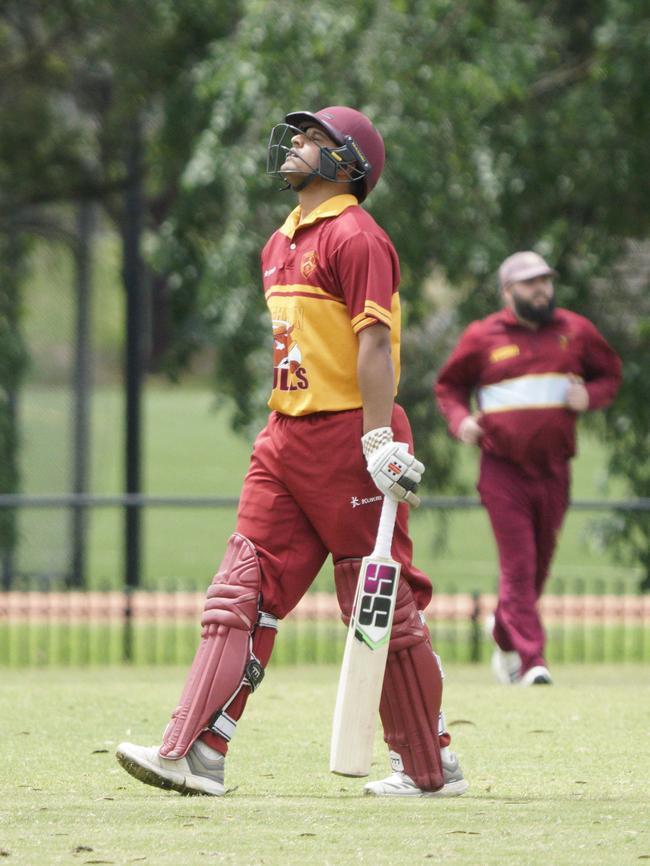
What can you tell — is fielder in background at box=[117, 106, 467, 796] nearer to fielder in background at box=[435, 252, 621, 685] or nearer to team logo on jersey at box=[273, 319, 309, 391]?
team logo on jersey at box=[273, 319, 309, 391]

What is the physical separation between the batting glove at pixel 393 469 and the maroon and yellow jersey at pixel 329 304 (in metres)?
0.23

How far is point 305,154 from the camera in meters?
5.66

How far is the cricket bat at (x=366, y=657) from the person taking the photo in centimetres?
534

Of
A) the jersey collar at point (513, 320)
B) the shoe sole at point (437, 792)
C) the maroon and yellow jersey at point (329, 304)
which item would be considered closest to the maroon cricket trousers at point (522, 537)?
the jersey collar at point (513, 320)

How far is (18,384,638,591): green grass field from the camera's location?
1602cm

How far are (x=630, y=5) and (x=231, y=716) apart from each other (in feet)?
29.9

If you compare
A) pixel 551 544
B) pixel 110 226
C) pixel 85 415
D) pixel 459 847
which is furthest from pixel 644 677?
pixel 110 226

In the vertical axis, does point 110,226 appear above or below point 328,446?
above

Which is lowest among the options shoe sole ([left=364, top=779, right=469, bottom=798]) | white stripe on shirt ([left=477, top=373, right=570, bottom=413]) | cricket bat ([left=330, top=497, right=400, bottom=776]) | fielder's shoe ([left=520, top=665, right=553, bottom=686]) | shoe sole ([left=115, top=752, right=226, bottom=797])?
shoe sole ([left=364, top=779, right=469, bottom=798])

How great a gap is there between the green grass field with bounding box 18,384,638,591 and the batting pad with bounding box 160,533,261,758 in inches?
298

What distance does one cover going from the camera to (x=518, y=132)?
45.1 feet

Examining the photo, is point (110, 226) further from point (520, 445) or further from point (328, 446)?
point (328, 446)

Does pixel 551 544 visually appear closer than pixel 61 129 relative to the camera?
Yes

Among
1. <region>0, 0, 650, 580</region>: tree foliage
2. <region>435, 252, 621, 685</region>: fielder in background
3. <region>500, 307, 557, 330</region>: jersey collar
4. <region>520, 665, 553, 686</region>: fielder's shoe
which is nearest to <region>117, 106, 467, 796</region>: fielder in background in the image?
<region>520, 665, 553, 686</region>: fielder's shoe
